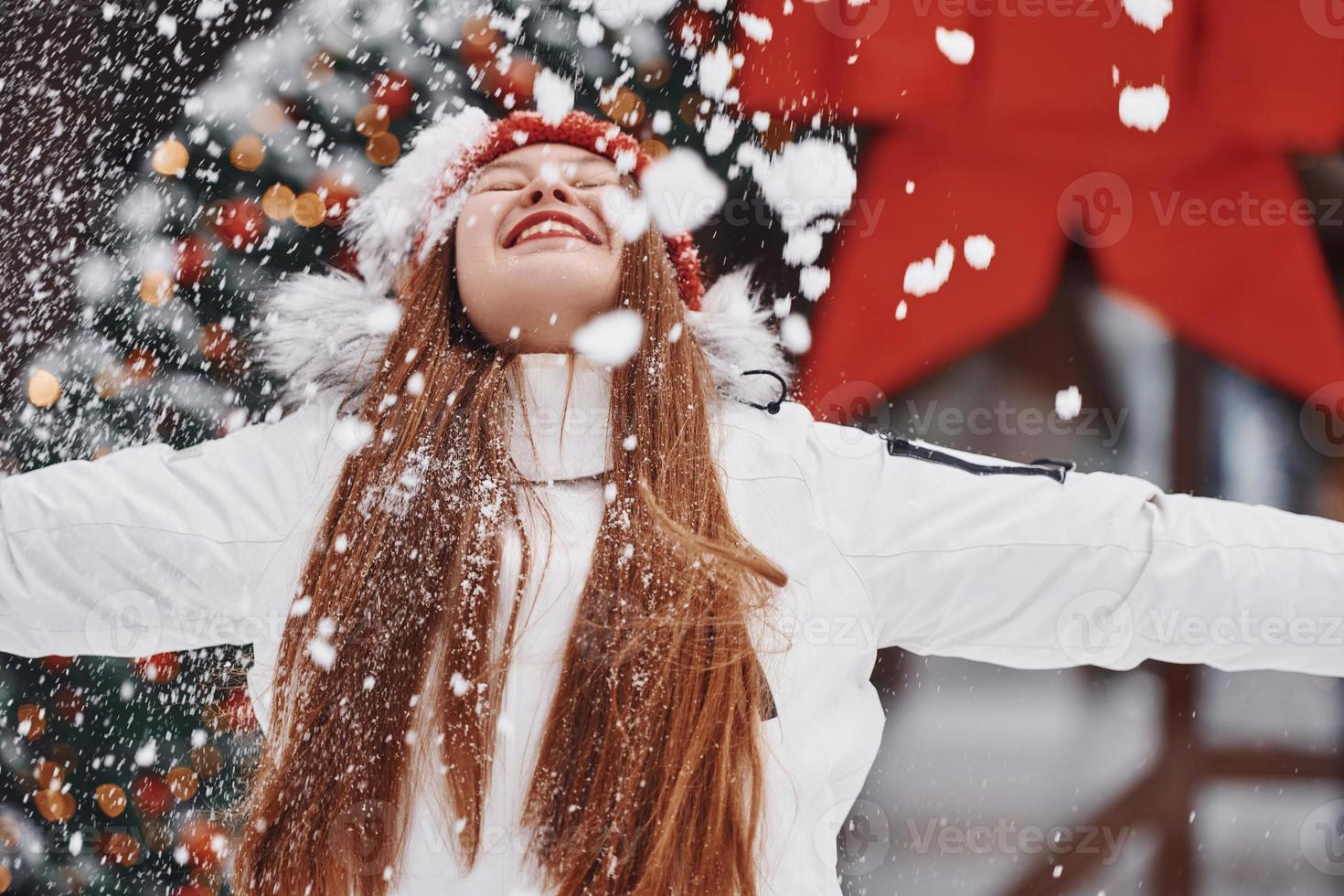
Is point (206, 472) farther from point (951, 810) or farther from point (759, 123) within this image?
point (951, 810)

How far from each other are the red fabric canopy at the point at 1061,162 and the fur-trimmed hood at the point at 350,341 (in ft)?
1.26

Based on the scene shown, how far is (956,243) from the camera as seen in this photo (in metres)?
1.33

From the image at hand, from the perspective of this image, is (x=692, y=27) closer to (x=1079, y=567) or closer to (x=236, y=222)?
(x=236, y=222)

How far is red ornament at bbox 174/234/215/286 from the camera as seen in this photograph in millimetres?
1270

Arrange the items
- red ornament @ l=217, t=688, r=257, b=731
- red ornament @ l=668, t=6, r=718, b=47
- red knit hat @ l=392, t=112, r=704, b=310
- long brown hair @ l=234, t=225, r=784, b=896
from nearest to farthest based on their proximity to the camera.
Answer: long brown hair @ l=234, t=225, r=784, b=896 → red knit hat @ l=392, t=112, r=704, b=310 → red ornament @ l=217, t=688, r=257, b=731 → red ornament @ l=668, t=6, r=718, b=47

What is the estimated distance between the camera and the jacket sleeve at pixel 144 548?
0.85m

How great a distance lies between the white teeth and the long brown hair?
209mm

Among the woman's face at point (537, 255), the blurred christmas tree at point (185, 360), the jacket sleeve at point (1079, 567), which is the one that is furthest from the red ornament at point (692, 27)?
the jacket sleeve at point (1079, 567)

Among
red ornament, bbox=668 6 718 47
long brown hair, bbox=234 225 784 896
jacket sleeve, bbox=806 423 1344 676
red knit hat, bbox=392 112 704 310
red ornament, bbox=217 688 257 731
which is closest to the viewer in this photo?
long brown hair, bbox=234 225 784 896

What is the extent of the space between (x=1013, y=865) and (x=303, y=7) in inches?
64.1

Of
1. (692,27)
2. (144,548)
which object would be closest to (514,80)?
(692,27)

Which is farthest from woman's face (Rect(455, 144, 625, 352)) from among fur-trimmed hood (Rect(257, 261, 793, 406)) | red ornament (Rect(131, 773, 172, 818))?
red ornament (Rect(131, 773, 172, 818))

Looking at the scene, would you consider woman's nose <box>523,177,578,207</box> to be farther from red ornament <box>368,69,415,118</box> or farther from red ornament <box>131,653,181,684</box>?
red ornament <box>131,653,181,684</box>

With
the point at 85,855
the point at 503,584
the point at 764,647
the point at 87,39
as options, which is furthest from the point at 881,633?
the point at 87,39
